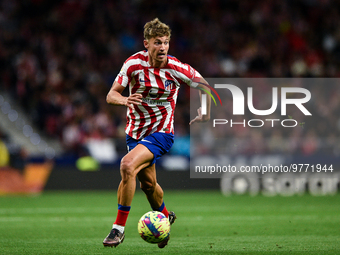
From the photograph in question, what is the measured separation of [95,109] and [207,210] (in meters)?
6.51

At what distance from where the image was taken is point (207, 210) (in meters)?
9.91

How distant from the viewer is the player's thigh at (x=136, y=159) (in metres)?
5.33

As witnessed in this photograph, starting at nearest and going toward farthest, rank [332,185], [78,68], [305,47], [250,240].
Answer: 1. [250,240]
2. [332,185]
3. [78,68]
4. [305,47]

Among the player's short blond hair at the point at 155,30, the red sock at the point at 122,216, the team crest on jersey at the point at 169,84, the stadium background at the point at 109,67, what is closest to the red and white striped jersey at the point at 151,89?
the team crest on jersey at the point at 169,84

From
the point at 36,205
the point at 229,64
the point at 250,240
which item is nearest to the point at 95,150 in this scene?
the point at 36,205

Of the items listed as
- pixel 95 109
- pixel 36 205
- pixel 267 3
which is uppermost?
pixel 267 3

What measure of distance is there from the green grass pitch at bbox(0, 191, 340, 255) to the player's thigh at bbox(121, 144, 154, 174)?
84 cm

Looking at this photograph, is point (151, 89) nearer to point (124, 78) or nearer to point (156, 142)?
point (124, 78)

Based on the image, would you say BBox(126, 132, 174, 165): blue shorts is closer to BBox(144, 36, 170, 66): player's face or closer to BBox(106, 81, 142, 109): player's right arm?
BBox(106, 81, 142, 109): player's right arm

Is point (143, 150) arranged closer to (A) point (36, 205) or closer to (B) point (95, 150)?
(A) point (36, 205)

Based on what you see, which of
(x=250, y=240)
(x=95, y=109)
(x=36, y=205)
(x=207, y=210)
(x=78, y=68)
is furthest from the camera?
(x=78, y=68)

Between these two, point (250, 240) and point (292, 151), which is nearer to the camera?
point (250, 240)

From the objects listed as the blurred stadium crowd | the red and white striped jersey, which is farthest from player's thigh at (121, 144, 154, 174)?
the blurred stadium crowd

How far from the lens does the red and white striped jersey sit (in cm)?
571
